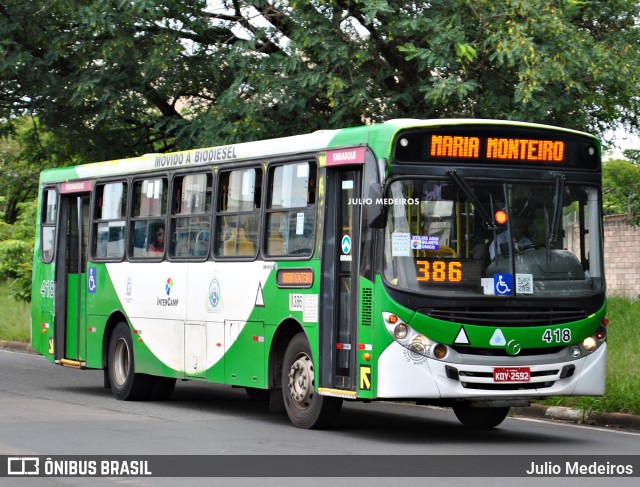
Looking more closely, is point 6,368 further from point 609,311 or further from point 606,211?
point 606,211

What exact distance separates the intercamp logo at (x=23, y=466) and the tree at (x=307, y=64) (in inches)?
321

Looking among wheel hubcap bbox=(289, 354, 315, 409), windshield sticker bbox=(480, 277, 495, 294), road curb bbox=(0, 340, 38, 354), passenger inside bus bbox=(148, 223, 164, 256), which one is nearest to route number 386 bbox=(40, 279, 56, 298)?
passenger inside bus bbox=(148, 223, 164, 256)

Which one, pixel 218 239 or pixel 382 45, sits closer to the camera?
pixel 218 239

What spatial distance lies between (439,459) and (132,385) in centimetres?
692

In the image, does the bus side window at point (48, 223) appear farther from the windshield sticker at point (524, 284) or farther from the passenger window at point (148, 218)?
the windshield sticker at point (524, 284)

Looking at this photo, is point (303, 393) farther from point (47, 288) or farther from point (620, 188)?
point (620, 188)

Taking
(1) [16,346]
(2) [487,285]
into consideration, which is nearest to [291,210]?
(2) [487,285]

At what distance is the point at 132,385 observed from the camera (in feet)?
57.8

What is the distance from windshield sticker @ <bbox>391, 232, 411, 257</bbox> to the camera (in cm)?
1273

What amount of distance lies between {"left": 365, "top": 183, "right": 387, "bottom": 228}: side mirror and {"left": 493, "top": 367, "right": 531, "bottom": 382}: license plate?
1.72 metres

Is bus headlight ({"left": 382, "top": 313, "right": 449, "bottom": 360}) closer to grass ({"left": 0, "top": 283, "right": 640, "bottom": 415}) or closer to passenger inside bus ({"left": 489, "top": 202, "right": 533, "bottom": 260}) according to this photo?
passenger inside bus ({"left": 489, "top": 202, "right": 533, "bottom": 260})

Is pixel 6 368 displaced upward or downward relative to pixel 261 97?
downward

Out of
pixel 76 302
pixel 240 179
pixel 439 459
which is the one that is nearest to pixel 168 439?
pixel 439 459
